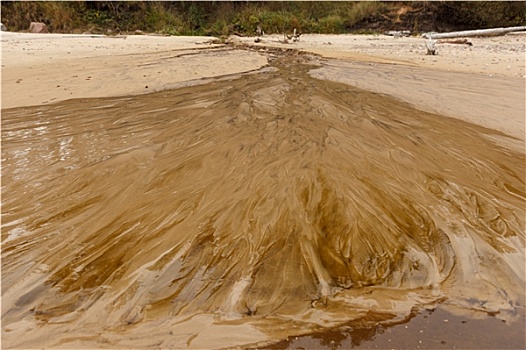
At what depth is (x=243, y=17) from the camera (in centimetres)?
1623

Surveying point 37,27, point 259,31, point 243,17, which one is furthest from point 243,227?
point 243,17

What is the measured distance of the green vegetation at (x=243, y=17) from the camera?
1474cm

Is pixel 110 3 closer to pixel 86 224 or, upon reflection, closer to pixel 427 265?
pixel 86 224

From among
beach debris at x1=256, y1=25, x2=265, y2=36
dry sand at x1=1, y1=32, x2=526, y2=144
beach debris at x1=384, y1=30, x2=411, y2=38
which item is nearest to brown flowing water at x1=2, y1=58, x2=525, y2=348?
dry sand at x1=1, y1=32, x2=526, y2=144

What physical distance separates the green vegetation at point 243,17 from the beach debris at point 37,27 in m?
1.01

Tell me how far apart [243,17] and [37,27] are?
8.44 metres

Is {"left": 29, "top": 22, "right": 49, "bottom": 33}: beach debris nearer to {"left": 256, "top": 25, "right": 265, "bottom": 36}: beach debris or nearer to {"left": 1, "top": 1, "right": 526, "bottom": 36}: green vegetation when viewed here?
{"left": 1, "top": 1, "right": 526, "bottom": 36}: green vegetation

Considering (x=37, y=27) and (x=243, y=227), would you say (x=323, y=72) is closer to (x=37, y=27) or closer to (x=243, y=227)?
(x=243, y=227)

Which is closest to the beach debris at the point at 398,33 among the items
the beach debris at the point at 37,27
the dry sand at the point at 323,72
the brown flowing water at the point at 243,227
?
the dry sand at the point at 323,72

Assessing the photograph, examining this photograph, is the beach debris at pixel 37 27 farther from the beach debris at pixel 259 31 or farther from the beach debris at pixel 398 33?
the beach debris at pixel 398 33

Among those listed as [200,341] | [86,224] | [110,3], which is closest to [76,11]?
[110,3]

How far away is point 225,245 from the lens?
2.15 meters

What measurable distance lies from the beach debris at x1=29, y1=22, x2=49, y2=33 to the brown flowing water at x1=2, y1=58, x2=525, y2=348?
38.0 ft

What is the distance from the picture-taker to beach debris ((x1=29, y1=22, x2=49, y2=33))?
1314 centimetres
